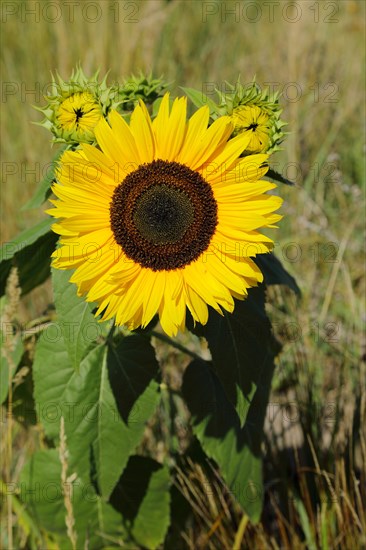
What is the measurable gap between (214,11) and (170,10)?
1.59 feet

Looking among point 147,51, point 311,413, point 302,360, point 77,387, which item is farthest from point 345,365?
point 147,51

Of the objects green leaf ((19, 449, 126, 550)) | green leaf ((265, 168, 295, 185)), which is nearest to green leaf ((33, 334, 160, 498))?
green leaf ((19, 449, 126, 550))

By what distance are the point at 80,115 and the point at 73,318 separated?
0.36 metres

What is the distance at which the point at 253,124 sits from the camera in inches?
48.9

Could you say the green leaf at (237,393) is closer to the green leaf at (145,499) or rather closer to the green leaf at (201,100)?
the green leaf at (145,499)

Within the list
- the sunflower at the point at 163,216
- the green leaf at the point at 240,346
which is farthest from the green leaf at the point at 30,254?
the green leaf at the point at 240,346

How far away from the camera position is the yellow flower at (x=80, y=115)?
1236 millimetres

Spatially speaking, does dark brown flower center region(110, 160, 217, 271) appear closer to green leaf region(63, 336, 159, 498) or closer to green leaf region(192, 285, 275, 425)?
green leaf region(192, 285, 275, 425)

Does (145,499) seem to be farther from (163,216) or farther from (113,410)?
(163,216)

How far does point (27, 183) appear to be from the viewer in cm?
309

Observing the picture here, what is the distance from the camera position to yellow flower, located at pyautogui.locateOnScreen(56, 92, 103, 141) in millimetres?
1236

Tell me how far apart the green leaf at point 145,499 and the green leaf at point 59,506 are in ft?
0.11

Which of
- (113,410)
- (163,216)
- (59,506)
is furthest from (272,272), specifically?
(59,506)

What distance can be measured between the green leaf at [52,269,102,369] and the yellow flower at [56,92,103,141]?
262 mm
